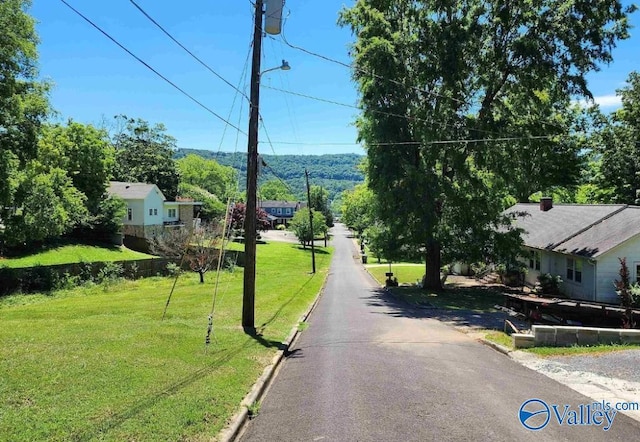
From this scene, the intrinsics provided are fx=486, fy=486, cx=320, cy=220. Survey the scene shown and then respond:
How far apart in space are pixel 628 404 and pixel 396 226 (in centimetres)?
2052

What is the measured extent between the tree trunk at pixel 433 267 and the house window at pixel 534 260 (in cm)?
631

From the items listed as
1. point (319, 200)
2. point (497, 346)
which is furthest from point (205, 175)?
point (497, 346)

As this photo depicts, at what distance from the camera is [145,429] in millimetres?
6105

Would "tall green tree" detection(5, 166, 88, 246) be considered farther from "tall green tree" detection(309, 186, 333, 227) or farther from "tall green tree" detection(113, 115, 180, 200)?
"tall green tree" detection(309, 186, 333, 227)

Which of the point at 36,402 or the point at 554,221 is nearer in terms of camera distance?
the point at 36,402

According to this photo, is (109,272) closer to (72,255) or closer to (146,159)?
(72,255)

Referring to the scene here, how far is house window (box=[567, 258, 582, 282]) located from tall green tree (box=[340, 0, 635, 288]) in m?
3.73

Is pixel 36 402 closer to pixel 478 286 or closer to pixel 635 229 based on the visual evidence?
pixel 635 229

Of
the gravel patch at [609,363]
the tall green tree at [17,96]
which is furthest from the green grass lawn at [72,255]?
the gravel patch at [609,363]

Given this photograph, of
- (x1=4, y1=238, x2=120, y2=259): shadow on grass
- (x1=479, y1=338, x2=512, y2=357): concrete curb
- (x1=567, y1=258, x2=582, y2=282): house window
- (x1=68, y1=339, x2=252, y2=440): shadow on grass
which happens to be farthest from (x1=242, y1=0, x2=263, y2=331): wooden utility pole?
(x1=4, y1=238, x2=120, y2=259): shadow on grass

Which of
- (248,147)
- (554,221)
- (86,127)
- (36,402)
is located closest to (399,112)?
(554,221)

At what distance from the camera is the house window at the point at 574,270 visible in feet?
80.6

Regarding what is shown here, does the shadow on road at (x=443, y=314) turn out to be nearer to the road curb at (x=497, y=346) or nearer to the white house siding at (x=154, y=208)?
the road curb at (x=497, y=346)

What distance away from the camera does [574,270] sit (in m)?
25.2
